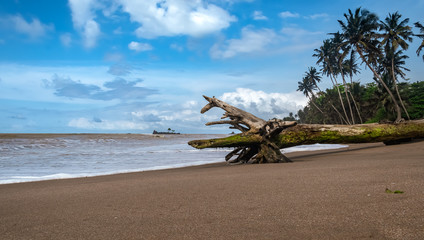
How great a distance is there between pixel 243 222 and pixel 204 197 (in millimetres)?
1232

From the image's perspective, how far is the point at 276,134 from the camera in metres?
9.48

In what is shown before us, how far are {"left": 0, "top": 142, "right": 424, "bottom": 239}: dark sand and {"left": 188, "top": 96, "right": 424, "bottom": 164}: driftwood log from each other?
14.4 ft

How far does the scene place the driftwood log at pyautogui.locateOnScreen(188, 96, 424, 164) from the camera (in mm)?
8922

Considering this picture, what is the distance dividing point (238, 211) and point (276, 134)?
6.87 metres

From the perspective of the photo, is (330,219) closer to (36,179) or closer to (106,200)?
(106,200)

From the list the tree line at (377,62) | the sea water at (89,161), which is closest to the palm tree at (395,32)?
the tree line at (377,62)

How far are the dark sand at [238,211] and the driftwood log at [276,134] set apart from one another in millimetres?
4394

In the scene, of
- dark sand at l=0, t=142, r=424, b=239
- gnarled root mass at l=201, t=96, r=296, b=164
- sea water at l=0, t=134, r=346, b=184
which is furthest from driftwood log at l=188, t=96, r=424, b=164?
dark sand at l=0, t=142, r=424, b=239

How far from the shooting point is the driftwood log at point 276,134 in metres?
8.92

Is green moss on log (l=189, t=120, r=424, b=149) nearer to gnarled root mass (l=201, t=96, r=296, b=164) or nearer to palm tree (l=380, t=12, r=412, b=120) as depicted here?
gnarled root mass (l=201, t=96, r=296, b=164)

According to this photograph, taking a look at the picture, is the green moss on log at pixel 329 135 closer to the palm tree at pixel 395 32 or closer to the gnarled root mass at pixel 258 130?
the gnarled root mass at pixel 258 130

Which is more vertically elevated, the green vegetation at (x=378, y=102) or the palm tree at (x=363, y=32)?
the palm tree at (x=363, y=32)

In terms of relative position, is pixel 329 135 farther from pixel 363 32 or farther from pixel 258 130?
pixel 363 32

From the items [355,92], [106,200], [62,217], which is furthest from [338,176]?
[355,92]
